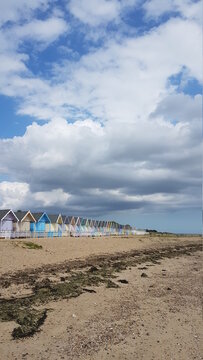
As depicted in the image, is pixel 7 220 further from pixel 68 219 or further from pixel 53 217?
pixel 68 219

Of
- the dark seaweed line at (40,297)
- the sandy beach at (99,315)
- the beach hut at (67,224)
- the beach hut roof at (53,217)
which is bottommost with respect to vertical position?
the sandy beach at (99,315)


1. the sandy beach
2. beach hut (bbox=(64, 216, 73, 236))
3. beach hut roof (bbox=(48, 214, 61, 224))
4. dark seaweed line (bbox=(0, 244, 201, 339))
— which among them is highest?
beach hut roof (bbox=(48, 214, 61, 224))

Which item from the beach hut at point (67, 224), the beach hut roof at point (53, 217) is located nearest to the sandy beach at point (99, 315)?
the beach hut roof at point (53, 217)

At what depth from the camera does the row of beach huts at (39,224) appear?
156 ft

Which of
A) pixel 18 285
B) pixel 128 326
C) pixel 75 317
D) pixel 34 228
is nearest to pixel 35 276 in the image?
pixel 18 285

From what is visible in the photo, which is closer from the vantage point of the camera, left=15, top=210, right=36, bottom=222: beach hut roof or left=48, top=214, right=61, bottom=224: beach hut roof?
left=15, top=210, right=36, bottom=222: beach hut roof

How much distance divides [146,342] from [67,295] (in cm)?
507

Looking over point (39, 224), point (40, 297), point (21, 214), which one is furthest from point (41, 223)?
point (40, 297)

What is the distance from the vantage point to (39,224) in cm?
6138

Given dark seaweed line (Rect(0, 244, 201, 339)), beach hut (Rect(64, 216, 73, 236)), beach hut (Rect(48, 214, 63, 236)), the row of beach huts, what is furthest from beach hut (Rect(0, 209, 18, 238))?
dark seaweed line (Rect(0, 244, 201, 339))

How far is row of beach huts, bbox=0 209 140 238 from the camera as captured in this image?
156ft

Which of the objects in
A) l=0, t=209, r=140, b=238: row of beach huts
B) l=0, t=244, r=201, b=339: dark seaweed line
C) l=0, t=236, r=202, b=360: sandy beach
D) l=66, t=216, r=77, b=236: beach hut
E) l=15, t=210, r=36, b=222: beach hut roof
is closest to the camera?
l=0, t=236, r=202, b=360: sandy beach

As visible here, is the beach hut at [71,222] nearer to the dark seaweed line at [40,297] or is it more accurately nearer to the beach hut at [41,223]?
the beach hut at [41,223]

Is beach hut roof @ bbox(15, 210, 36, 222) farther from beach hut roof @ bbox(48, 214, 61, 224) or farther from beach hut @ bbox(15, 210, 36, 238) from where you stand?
beach hut roof @ bbox(48, 214, 61, 224)
